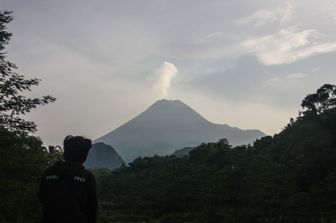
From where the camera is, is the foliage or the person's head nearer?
the person's head

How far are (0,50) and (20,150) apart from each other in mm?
3175

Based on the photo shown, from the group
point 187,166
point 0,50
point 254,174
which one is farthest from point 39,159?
point 187,166

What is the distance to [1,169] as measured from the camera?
48.2 ft

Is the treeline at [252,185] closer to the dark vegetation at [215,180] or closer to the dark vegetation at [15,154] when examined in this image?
the dark vegetation at [215,180]

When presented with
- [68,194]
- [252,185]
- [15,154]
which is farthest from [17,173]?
[252,185]

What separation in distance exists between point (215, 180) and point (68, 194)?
5016 centimetres

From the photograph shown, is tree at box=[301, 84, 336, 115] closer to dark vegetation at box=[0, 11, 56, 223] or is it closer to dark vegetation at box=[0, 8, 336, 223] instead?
dark vegetation at box=[0, 8, 336, 223]

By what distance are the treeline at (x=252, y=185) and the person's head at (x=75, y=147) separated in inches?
1255

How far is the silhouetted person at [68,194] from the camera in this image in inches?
131

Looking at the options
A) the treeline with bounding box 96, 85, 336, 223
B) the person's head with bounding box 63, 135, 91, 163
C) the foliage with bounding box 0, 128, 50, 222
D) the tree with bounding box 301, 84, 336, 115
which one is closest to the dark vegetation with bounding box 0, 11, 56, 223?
the foliage with bounding box 0, 128, 50, 222

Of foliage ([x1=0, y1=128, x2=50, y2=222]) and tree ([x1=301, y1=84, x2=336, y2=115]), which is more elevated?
tree ([x1=301, y1=84, x2=336, y2=115])

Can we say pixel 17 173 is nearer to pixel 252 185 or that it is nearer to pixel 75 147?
pixel 75 147

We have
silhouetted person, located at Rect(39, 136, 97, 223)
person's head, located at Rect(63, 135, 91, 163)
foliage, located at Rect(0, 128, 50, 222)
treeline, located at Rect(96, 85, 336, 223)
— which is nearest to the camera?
silhouetted person, located at Rect(39, 136, 97, 223)

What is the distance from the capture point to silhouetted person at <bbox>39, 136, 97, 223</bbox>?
3.34 metres
